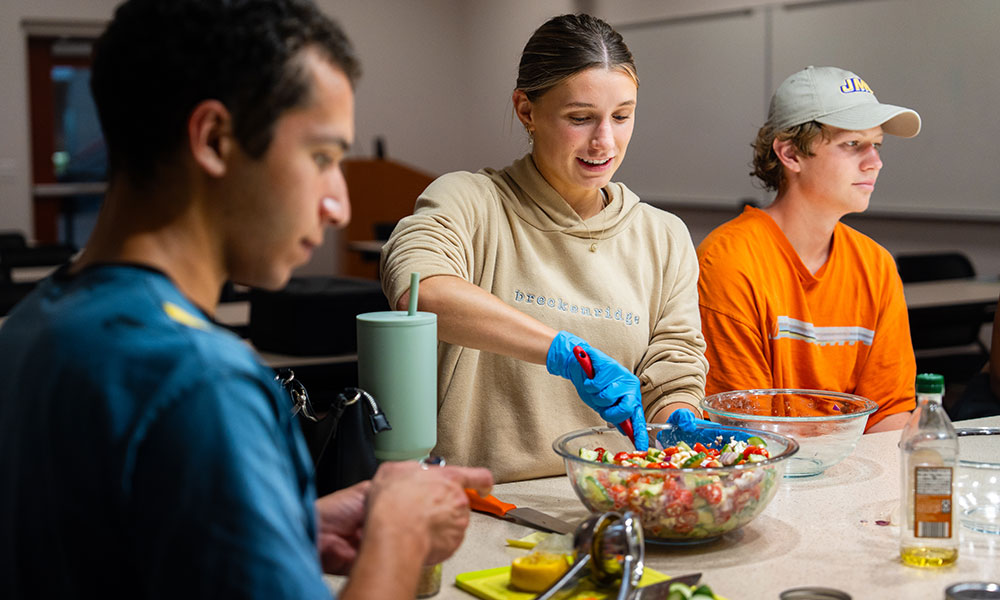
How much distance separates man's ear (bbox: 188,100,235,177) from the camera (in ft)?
2.51

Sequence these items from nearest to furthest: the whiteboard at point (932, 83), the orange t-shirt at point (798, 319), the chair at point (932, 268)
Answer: the orange t-shirt at point (798, 319) < the chair at point (932, 268) < the whiteboard at point (932, 83)

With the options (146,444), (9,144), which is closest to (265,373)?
(146,444)

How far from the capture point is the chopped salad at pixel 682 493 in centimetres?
128

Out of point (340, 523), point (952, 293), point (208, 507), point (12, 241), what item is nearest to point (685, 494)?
point (340, 523)

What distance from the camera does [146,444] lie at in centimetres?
68

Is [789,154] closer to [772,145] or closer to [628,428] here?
[772,145]

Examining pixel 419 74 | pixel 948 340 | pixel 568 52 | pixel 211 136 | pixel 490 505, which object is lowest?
pixel 948 340

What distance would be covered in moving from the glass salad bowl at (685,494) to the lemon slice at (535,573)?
0.53 feet

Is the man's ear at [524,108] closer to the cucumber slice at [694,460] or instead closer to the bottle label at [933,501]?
the cucumber slice at [694,460]

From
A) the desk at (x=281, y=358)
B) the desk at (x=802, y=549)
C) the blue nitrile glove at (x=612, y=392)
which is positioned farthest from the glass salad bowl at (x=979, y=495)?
the desk at (x=281, y=358)

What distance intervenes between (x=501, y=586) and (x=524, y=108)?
979 mm

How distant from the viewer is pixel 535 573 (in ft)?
3.81

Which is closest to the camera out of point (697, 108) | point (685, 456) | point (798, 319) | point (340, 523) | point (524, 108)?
point (340, 523)

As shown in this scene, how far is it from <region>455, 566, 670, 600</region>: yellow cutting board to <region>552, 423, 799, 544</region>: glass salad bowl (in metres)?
0.08
